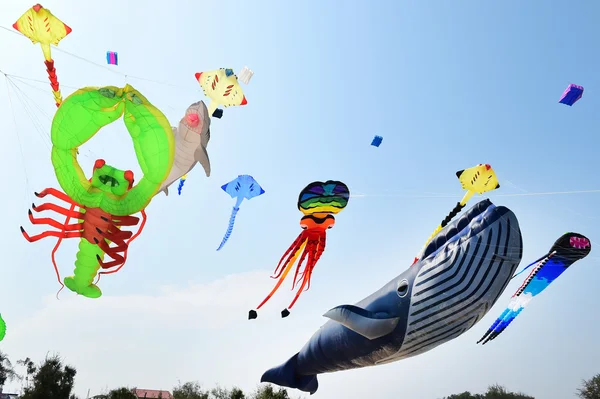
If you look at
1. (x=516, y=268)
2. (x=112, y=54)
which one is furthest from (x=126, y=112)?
(x=516, y=268)

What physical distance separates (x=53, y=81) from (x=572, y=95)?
7.62 meters

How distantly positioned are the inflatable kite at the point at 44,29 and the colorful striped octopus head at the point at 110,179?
4.29ft

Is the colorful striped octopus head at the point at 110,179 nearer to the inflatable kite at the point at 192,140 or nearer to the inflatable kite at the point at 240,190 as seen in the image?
the inflatable kite at the point at 192,140

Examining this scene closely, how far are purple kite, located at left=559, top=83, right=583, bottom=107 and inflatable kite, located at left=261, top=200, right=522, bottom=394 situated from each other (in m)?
1.98

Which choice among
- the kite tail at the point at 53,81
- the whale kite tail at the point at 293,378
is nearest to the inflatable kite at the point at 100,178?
the kite tail at the point at 53,81

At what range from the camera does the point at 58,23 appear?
708 cm

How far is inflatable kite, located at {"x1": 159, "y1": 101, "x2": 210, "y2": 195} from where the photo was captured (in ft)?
23.6

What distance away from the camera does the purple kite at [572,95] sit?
7027 mm

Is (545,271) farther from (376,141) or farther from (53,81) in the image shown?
(53,81)

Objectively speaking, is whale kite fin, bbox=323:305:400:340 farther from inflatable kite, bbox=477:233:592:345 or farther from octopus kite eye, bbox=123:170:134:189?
octopus kite eye, bbox=123:170:134:189

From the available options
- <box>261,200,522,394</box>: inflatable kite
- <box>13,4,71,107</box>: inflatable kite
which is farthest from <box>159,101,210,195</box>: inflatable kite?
<box>261,200,522,394</box>: inflatable kite

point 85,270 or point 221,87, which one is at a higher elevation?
point 221,87

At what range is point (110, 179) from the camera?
757cm

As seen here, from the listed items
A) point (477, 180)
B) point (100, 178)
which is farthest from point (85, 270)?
point (477, 180)
